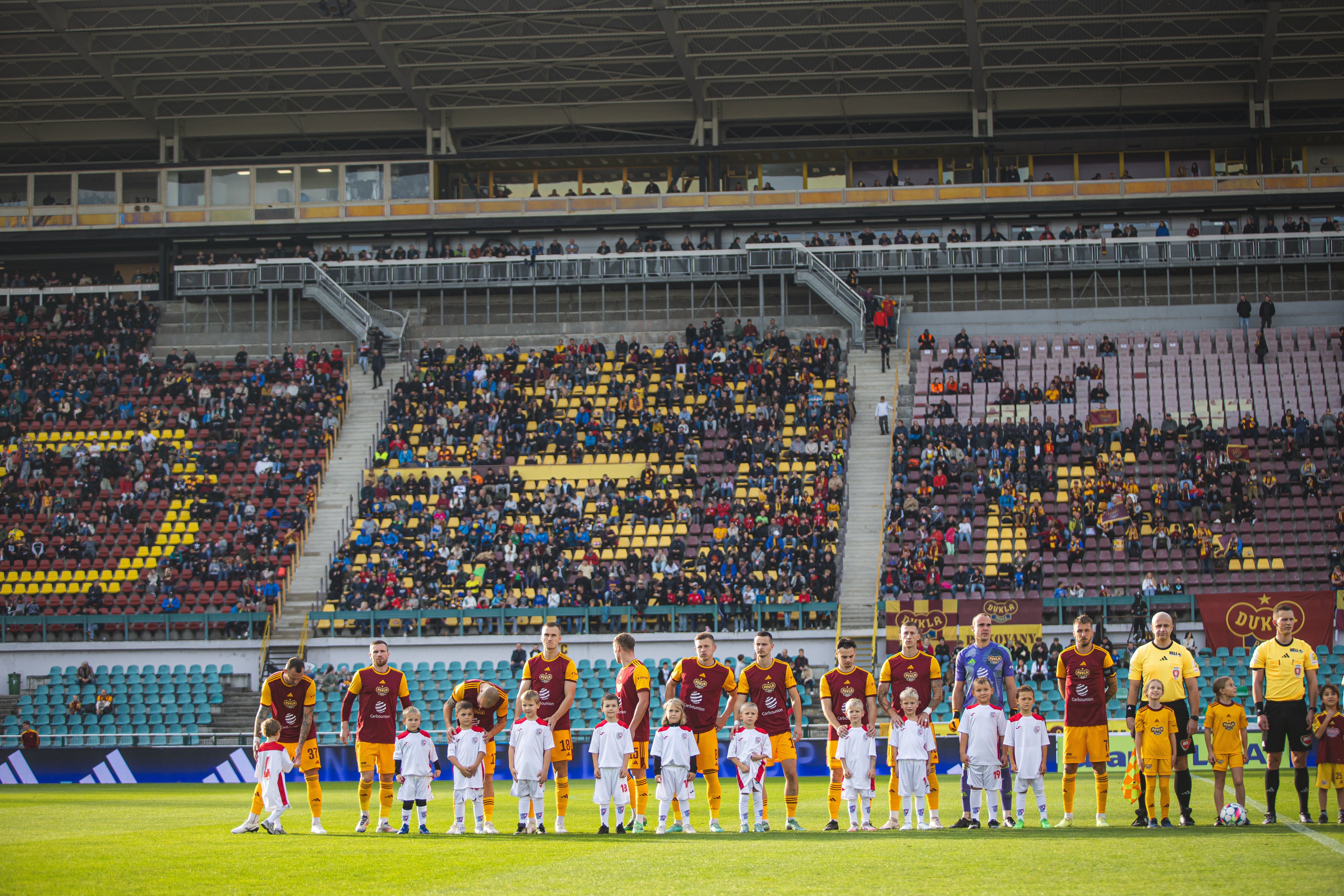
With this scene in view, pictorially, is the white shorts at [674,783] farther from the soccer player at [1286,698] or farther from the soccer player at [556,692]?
the soccer player at [1286,698]

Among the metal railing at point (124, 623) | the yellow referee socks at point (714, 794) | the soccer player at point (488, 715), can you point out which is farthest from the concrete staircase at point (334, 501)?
the yellow referee socks at point (714, 794)

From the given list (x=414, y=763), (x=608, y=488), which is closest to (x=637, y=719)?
(x=414, y=763)

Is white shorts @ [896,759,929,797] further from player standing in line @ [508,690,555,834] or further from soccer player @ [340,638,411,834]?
soccer player @ [340,638,411,834]

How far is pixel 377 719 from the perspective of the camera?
16359 millimetres

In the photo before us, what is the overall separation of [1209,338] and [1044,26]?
11645 mm

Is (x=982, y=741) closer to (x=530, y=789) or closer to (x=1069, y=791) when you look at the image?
(x=1069, y=791)

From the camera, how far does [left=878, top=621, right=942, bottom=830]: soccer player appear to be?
15.4 m

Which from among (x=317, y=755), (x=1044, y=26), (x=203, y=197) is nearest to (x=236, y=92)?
(x=203, y=197)

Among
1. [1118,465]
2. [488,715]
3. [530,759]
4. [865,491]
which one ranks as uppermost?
[1118,465]

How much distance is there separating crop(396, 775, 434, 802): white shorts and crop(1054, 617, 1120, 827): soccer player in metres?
6.55

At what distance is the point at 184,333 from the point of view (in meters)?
50.4

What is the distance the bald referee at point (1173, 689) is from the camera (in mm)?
14570

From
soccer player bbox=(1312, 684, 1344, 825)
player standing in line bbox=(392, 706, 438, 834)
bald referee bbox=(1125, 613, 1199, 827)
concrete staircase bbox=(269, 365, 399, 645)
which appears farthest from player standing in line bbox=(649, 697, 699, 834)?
concrete staircase bbox=(269, 365, 399, 645)

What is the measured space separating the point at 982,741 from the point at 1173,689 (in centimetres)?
205
